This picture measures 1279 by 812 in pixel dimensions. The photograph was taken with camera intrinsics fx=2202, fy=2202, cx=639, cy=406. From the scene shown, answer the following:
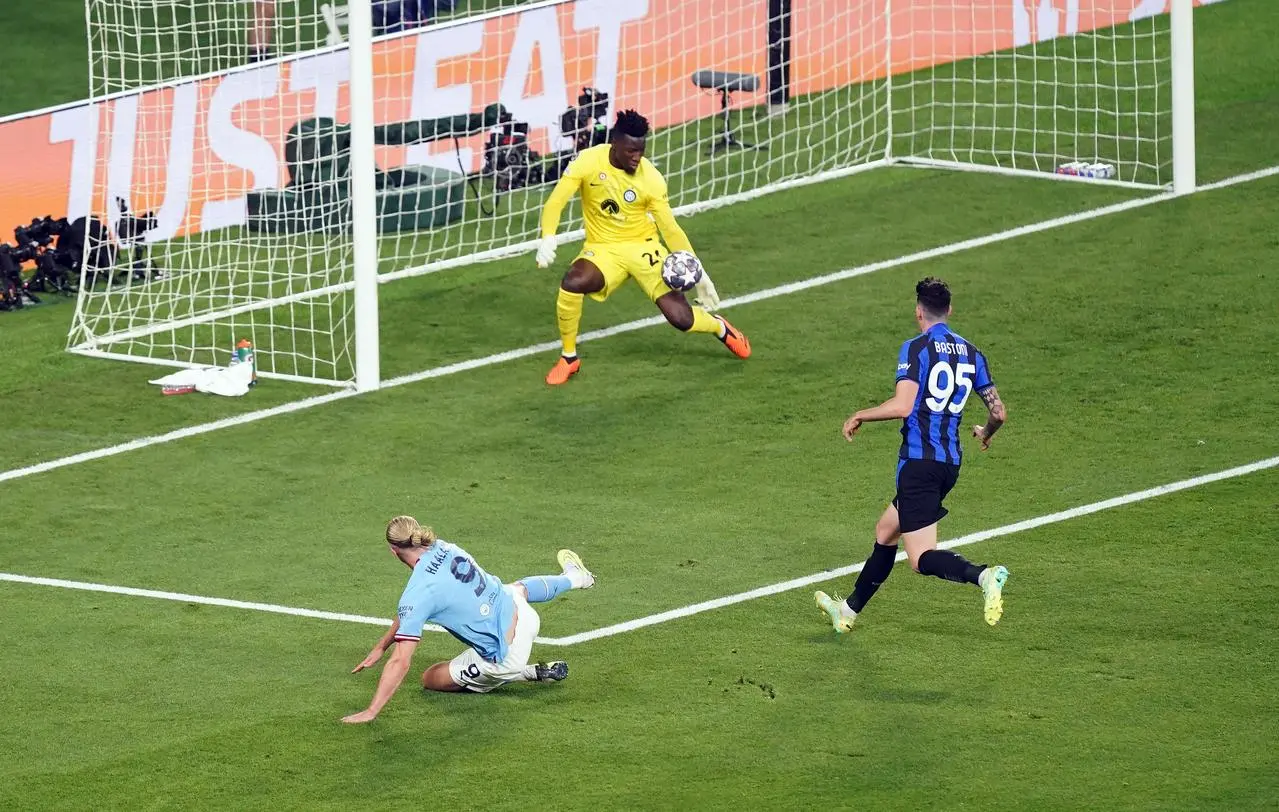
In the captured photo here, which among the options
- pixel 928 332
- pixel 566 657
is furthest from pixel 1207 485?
pixel 566 657

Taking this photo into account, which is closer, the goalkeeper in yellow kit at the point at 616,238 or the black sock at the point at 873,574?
the black sock at the point at 873,574

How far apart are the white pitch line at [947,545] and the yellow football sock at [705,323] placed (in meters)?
3.63

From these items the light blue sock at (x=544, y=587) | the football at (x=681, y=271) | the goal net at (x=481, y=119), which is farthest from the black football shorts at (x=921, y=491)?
the goal net at (x=481, y=119)

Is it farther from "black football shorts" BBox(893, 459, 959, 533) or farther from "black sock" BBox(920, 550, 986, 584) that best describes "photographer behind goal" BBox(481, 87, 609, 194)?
"black sock" BBox(920, 550, 986, 584)

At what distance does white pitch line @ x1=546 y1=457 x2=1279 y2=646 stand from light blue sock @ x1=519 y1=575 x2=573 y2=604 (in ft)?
1.55

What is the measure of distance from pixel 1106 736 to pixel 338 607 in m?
4.36

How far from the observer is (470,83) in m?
20.2

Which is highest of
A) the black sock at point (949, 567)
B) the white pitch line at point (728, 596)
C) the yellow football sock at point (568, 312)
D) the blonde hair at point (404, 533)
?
the blonde hair at point (404, 533)

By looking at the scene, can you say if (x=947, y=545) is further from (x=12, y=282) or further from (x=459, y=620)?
(x=12, y=282)

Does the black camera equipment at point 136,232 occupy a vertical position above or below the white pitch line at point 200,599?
above

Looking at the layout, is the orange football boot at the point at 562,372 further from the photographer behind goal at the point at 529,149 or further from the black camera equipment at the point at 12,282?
the black camera equipment at the point at 12,282

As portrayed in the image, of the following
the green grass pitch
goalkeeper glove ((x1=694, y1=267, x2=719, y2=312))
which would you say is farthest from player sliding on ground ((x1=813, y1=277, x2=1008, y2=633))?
goalkeeper glove ((x1=694, y1=267, x2=719, y2=312))

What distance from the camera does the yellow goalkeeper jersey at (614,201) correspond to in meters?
15.7

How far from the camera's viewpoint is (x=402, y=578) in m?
12.8
